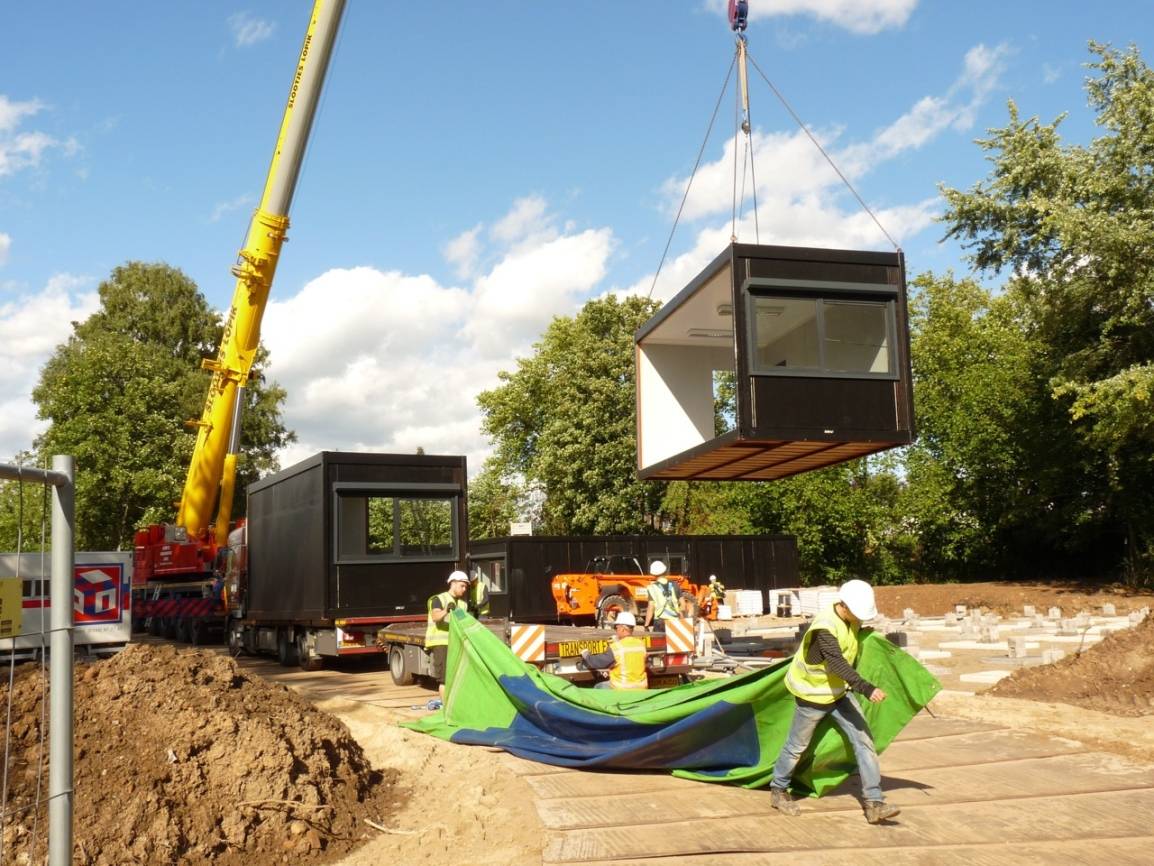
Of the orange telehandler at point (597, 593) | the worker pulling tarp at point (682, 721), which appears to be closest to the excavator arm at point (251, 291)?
the orange telehandler at point (597, 593)

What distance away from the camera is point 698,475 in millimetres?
15867

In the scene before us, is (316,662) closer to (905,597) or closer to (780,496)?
(905,597)

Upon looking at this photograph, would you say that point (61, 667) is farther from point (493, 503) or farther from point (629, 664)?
point (493, 503)

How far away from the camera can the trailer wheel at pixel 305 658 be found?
56.1 ft

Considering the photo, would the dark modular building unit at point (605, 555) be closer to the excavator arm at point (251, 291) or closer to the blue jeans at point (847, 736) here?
the excavator arm at point (251, 291)

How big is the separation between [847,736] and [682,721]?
1342mm

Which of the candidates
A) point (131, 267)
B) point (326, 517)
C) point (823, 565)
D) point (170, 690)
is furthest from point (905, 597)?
point (131, 267)

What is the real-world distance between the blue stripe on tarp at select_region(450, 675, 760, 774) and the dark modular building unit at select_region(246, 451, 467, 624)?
→ 6783 millimetres

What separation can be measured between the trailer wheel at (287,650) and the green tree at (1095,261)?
60.3 ft

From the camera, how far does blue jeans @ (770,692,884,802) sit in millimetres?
6645

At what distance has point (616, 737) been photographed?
322 inches

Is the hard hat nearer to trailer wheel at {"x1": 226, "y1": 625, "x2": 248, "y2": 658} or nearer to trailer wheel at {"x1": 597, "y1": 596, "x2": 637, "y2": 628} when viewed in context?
trailer wheel at {"x1": 597, "y1": 596, "x2": 637, "y2": 628}

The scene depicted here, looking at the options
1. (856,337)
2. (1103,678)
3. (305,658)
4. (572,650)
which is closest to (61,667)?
(572,650)

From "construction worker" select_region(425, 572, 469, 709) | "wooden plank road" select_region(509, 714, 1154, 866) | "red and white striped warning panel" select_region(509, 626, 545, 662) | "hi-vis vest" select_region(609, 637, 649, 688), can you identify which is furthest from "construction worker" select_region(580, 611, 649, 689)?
"red and white striped warning panel" select_region(509, 626, 545, 662)
